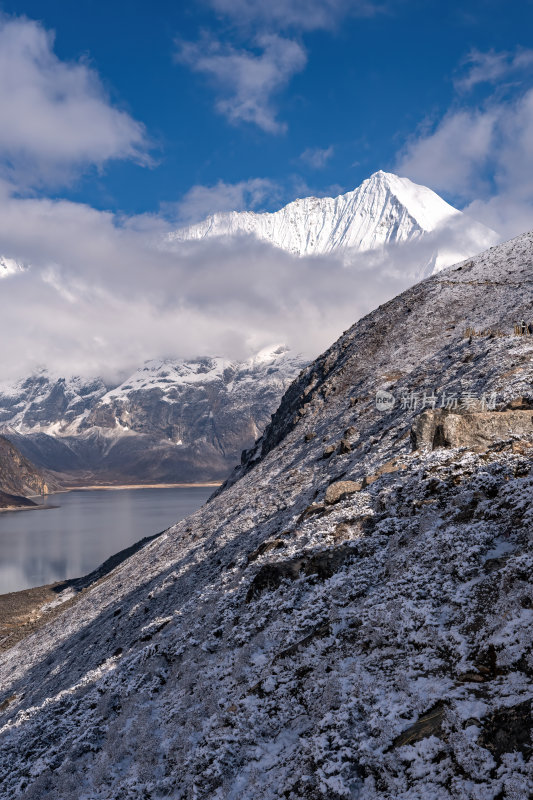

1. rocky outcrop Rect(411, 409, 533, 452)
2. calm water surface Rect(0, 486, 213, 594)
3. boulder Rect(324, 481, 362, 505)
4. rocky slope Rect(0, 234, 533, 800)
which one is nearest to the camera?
rocky slope Rect(0, 234, 533, 800)

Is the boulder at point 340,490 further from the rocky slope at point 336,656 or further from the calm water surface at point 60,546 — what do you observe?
the calm water surface at point 60,546

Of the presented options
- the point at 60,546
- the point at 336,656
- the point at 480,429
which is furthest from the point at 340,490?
the point at 60,546

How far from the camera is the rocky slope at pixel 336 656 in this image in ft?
29.7

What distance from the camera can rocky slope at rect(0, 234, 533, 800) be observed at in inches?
357

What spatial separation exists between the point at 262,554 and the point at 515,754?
46.1 feet

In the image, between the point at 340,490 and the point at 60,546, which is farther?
the point at 60,546

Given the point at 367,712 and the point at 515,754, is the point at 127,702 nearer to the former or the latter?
the point at 367,712

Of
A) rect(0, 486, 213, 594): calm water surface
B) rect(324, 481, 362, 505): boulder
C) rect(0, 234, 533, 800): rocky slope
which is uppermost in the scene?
rect(324, 481, 362, 505): boulder

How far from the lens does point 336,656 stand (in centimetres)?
1243

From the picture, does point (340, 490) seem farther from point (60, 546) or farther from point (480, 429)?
point (60, 546)

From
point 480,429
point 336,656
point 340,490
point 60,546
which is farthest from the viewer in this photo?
point 60,546

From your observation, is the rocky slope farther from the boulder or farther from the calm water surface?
the calm water surface

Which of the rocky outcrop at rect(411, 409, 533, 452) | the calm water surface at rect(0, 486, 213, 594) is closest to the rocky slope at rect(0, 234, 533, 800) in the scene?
the rocky outcrop at rect(411, 409, 533, 452)

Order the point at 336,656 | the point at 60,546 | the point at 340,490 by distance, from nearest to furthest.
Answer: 1. the point at 336,656
2. the point at 340,490
3. the point at 60,546
